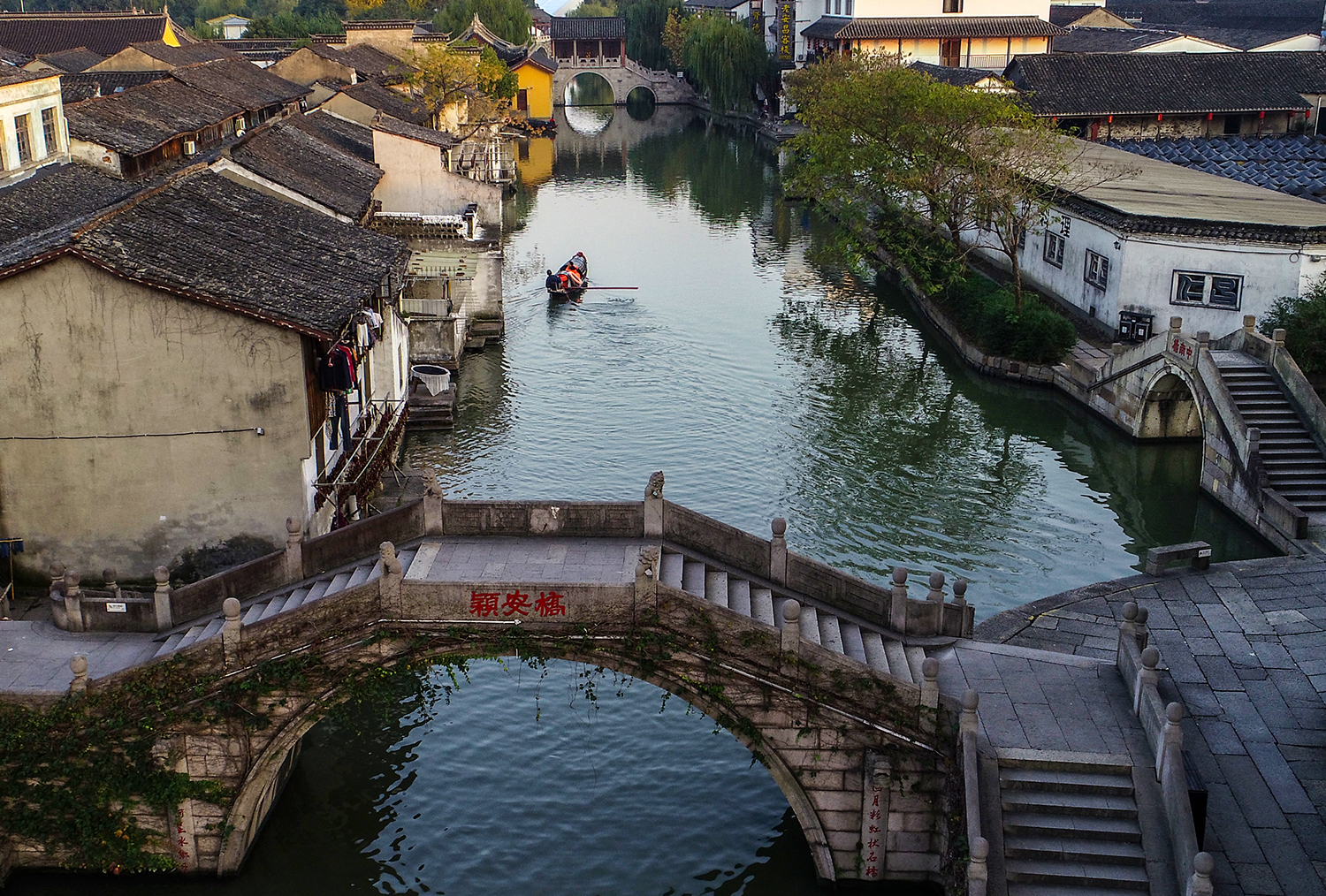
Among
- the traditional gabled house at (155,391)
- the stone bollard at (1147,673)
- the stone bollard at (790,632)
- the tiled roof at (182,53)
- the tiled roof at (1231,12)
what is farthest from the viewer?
the tiled roof at (1231,12)

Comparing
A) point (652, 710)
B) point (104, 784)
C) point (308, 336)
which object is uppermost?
point (308, 336)

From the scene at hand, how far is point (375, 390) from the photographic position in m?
34.1

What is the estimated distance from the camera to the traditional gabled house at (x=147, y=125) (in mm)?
40625

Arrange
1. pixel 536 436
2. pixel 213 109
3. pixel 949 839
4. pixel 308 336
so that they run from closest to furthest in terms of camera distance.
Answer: pixel 949 839 → pixel 308 336 → pixel 536 436 → pixel 213 109

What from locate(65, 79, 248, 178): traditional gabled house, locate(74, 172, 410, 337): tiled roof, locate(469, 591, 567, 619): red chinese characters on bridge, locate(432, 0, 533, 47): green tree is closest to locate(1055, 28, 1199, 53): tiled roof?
locate(432, 0, 533, 47): green tree

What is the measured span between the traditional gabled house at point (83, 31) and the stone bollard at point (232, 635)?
75.8 metres

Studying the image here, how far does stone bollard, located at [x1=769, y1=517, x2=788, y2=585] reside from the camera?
66.7 ft

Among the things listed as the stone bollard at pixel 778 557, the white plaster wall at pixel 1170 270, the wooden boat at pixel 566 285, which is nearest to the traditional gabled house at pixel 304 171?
the wooden boat at pixel 566 285

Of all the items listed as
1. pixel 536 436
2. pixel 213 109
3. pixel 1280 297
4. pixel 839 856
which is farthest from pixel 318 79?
pixel 839 856

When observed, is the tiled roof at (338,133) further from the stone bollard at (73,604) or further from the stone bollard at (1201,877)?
the stone bollard at (1201,877)

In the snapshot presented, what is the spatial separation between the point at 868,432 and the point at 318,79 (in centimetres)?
4868

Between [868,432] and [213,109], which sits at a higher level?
[213,109]

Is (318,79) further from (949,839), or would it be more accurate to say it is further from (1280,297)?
(949,839)

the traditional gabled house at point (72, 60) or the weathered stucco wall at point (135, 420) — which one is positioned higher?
the traditional gabled house at point (72, 60)
